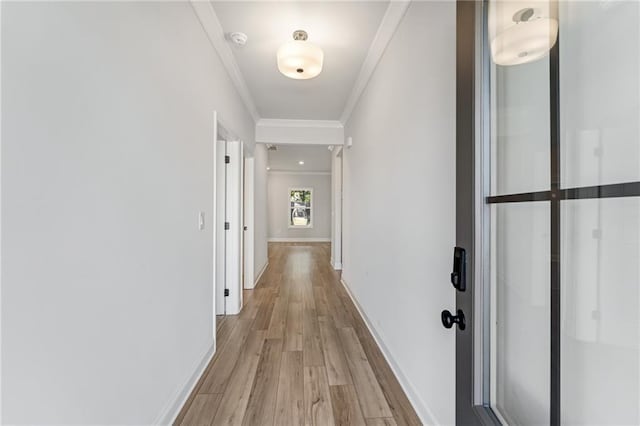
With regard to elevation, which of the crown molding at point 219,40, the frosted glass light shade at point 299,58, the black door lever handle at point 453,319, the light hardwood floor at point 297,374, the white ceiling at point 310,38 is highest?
the white ceiling at point 310,38

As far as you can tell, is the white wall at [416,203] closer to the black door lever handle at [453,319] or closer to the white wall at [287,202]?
the black door lever handle at [453,319]

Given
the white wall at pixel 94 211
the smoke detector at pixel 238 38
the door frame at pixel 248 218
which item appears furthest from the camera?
the door frame at pixel 248 218

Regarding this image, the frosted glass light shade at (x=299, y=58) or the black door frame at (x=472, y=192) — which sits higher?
the frosted glass light shade at (x=299, y=58)

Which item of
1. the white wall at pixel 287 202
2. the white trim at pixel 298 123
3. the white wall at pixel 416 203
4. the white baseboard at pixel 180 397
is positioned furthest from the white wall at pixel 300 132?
the white wall at pixel 287 202

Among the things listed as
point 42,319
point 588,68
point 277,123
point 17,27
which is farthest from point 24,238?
point 277,123

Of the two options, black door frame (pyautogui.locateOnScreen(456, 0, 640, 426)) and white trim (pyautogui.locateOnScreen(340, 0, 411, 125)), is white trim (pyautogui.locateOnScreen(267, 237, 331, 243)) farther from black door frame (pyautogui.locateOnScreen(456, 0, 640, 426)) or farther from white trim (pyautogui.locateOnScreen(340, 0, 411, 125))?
black door frame (pyautogui.locateOnScreen(456, 0, 640, 426))

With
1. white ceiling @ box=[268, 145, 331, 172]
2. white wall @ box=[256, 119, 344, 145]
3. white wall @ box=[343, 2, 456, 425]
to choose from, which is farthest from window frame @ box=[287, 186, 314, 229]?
white wall @ box=[343, 2, 456, 425]

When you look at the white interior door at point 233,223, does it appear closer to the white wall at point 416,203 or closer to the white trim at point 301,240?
the white wall at point 416,203

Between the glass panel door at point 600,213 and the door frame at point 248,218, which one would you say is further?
A: the door frame at point 248,218

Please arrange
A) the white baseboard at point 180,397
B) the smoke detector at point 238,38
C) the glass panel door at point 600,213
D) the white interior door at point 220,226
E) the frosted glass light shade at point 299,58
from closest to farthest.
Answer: the glass panel door at point 600,213
the white baseboard at point 180,397
the frosted glass light shade at point 299,58
the smoke detector at point 238,38
the white interior door at point 220,226

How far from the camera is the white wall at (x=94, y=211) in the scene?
780 mm

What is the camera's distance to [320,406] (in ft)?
5.85

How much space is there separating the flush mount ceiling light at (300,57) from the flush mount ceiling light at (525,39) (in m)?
1.74

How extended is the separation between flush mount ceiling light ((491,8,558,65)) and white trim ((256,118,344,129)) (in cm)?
408
